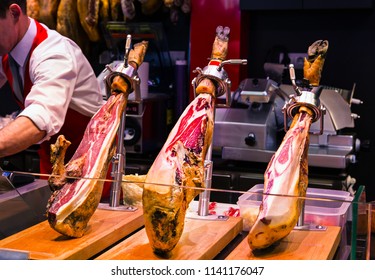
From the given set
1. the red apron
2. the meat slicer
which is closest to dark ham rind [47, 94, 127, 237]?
the red apron

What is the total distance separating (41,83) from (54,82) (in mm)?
49

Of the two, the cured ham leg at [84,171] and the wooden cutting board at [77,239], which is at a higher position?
the cured ham leg at [84,171]

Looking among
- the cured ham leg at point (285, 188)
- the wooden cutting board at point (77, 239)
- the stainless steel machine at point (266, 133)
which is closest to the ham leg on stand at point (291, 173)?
the cured ham leg at point (285, 188)

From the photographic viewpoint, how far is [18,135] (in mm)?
1938

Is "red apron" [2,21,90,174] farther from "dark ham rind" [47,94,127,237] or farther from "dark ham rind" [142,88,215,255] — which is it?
"dark ham rind" [142,88,215,255]

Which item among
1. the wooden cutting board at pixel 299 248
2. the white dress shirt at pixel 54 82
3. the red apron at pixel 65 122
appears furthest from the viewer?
the red apron at pixel 65 122

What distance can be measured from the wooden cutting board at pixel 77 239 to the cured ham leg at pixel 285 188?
12.6 inches

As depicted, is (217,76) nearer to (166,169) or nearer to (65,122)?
(166,169)

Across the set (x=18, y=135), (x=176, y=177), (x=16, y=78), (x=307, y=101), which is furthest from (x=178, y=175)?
(x=16, y=78)

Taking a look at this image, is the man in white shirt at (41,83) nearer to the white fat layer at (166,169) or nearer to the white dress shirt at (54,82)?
the white dress shirt at (54,82)

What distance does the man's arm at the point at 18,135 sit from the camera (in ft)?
6.32

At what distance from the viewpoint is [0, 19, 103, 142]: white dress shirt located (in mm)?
2031

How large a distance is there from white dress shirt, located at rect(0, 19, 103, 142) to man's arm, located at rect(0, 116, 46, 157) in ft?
0.08
